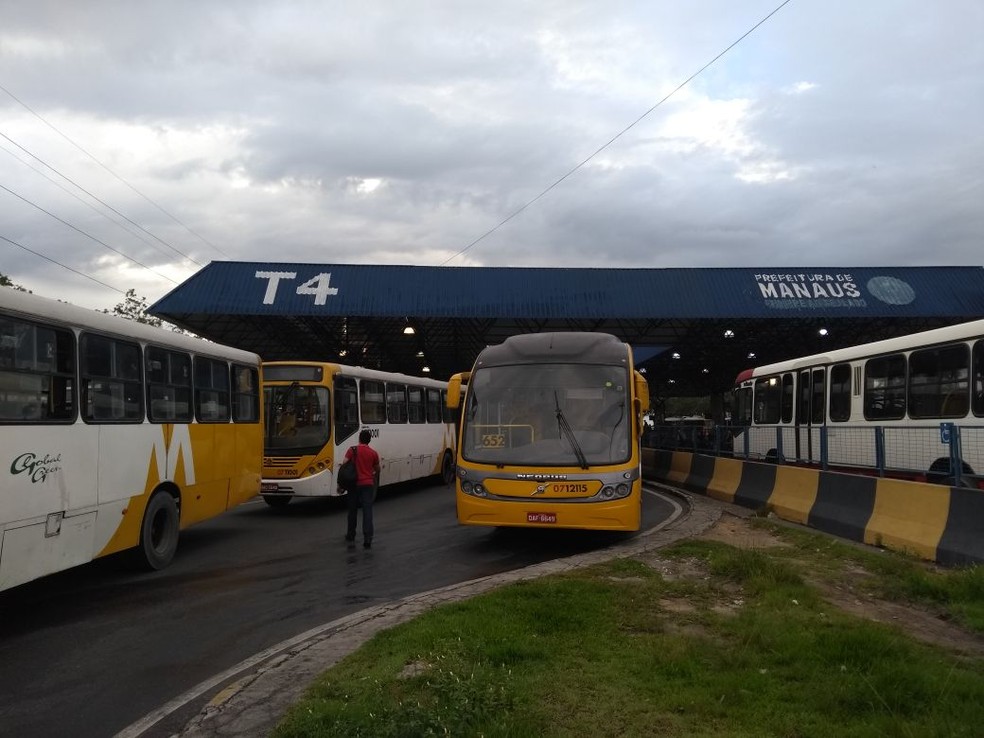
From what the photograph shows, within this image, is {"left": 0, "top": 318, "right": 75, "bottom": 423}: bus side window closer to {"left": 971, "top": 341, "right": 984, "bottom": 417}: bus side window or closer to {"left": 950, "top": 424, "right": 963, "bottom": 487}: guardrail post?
{"left": 950, "top": 424, "right": 963, "bottom": 487}: guardrail post

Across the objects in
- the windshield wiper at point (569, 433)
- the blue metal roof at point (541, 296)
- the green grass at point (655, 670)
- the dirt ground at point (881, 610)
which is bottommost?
the dirt ground at point (881, 610)

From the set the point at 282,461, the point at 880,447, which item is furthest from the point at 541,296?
the point at 880,447

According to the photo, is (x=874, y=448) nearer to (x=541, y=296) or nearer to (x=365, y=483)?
(x=365, y=483)

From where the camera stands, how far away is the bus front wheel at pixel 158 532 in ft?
30.2

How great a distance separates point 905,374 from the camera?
13711 millimetres

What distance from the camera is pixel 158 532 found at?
9688mm

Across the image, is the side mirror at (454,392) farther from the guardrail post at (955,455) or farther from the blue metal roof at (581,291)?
the blue metal roof at (581,291)

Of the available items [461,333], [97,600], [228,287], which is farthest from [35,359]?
[461,333]

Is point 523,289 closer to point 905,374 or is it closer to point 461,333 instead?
point 461,333

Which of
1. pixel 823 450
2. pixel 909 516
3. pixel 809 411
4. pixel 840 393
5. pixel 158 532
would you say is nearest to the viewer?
pixel 909 516

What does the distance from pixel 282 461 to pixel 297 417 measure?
2.93 feet

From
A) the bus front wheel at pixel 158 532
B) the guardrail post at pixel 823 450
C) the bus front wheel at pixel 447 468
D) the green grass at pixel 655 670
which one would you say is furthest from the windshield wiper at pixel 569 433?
the bus front wheel at pixel 447 468

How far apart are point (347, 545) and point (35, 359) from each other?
5522 mm

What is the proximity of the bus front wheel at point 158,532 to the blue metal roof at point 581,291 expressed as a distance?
748 inches
